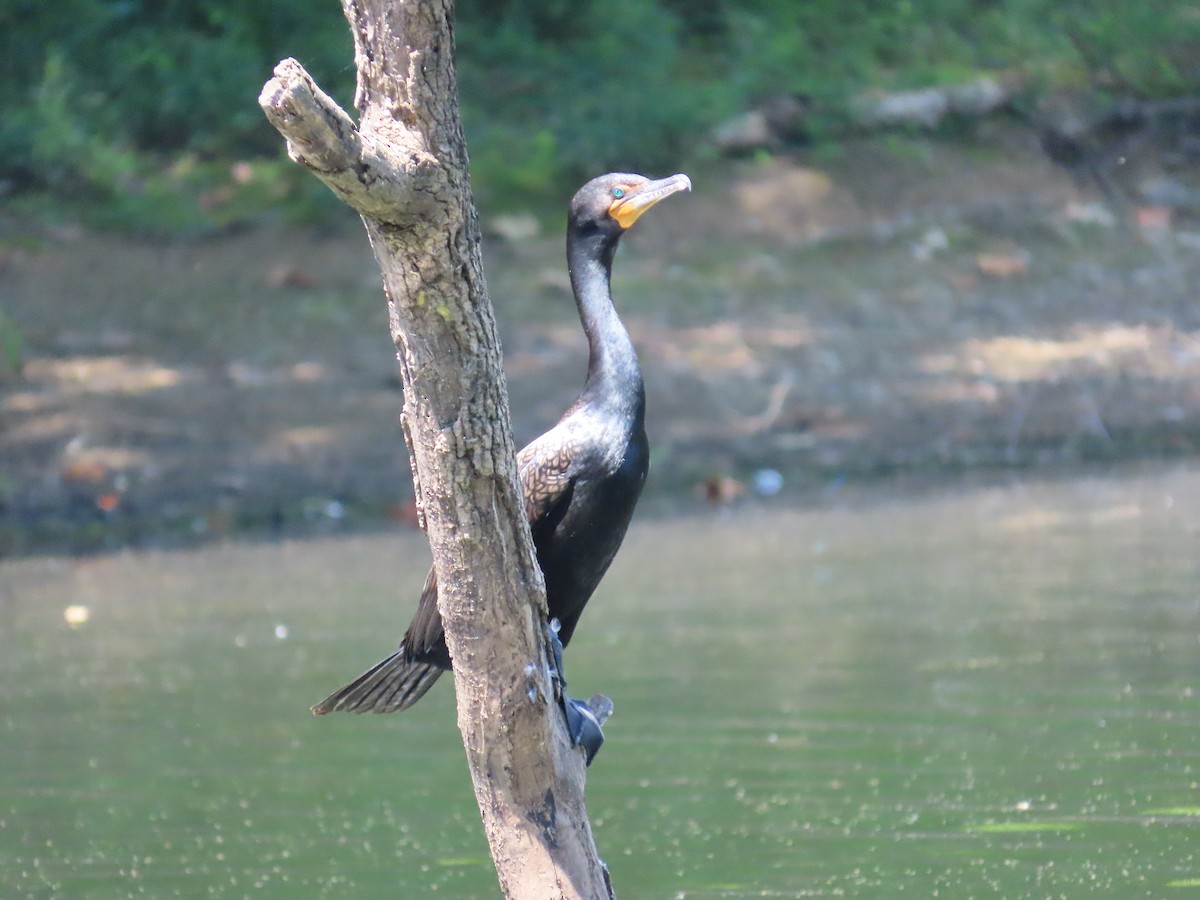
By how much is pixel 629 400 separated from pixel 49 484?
491 cm

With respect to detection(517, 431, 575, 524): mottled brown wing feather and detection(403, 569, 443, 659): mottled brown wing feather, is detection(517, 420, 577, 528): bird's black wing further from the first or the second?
detection(403, 569, 443, 659): mottled brown wing feather

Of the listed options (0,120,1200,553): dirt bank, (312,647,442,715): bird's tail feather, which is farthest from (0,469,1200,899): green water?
(0,120,1200,553): dirt bank

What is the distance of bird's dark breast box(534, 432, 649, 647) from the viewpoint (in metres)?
3.99

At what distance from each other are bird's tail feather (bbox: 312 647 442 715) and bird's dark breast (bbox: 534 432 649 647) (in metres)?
0.32

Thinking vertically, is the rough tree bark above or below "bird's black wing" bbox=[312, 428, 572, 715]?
above

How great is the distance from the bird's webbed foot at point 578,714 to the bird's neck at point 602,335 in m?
0.69

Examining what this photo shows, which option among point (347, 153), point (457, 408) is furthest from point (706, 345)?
point (347, 153)

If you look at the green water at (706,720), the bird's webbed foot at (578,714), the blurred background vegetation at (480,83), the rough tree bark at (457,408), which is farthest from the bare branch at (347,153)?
the blurred background vegetation at (480,83)

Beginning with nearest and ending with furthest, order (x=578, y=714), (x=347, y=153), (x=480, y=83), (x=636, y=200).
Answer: (x=347, y=153)
(x=578, y=714)
(x=636, y=200)
(x=480, y=83)

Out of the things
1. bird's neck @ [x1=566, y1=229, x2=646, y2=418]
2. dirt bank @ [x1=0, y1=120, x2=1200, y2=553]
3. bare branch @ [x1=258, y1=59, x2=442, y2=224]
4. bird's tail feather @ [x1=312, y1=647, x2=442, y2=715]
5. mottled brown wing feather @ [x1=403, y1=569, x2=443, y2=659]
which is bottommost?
dirt bank @ [x1=0, y1=120, x2=1200, y2=553]

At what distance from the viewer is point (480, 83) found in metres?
12.0

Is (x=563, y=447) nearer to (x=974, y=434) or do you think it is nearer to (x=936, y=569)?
(x=936, y=569)

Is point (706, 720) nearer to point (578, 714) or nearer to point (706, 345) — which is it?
point (578, 714)

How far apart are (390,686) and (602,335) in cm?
86
